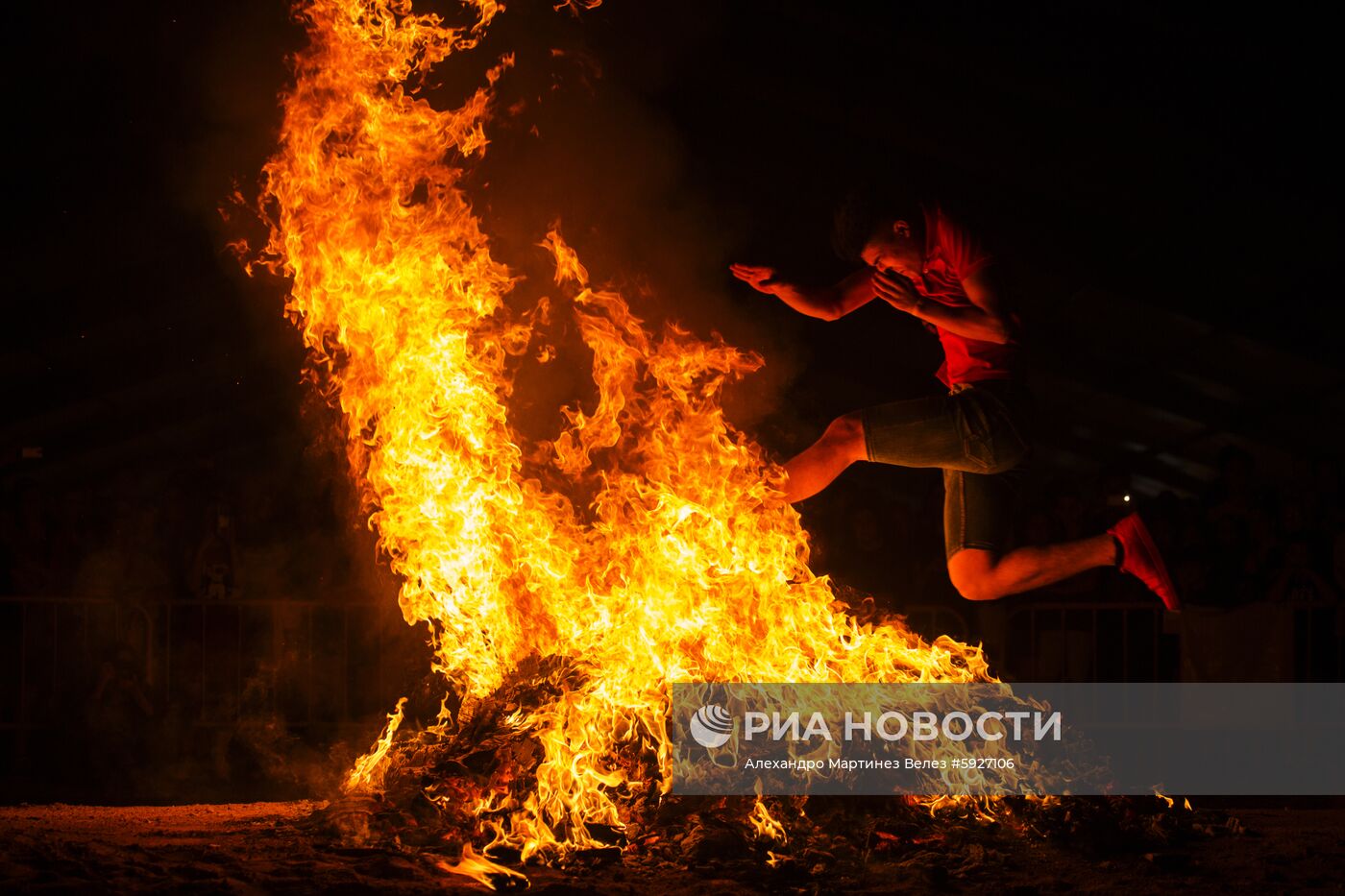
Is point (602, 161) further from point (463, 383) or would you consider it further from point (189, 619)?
point (189, 619)

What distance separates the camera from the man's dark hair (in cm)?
625

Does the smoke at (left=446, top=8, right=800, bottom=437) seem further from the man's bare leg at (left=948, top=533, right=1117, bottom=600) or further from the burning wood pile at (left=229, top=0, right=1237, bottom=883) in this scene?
the man's bare leg at (left=948, top=533, right=1117, bottom=600)

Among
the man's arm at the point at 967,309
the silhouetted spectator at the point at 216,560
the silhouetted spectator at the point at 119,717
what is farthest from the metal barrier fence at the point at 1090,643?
the silhouetted spectator at the point at 119,717

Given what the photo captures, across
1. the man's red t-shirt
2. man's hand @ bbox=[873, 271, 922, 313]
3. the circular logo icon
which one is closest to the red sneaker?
the man's red t-shirt

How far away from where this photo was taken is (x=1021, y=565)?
6477 millimetres

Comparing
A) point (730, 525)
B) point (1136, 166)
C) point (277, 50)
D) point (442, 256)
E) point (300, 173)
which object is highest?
point (1136, 166)

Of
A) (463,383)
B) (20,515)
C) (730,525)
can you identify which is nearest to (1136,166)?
(730,525)

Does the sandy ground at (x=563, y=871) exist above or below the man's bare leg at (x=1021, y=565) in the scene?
below

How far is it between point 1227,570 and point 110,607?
27.3 ft

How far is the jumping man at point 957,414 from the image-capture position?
612cm

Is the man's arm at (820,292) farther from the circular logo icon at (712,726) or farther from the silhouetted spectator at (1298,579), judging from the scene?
the silhouetted spectator at (1298,579)

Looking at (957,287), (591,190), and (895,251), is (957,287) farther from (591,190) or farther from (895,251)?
(591,190)

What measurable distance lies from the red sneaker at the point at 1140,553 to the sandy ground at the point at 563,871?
1357mm

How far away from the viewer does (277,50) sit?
8.30 m
